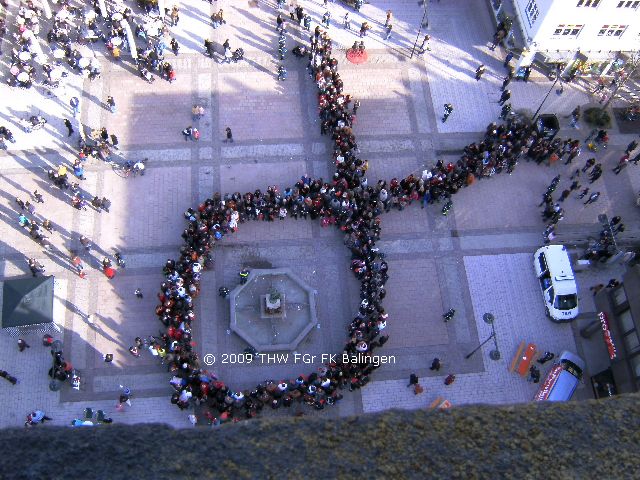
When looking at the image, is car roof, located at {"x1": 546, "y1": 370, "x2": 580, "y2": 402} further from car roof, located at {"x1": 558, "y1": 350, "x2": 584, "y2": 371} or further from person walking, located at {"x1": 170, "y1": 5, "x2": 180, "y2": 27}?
person walking, located at {"x1": 170, "y1": 5, "x2": 180, "y2": 27}

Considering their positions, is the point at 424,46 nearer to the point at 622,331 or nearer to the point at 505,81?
the point at 505,81

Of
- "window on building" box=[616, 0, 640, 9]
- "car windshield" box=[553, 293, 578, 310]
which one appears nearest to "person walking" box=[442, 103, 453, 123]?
"window on building" box=[616, 0, 640, 9]

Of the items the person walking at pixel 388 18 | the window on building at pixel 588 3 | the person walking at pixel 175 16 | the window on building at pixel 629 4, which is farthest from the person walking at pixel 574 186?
the person walking at pixel 175 16

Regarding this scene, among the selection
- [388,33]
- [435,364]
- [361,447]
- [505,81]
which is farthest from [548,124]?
[361,447]

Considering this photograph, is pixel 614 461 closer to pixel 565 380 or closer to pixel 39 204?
pixel 565 380

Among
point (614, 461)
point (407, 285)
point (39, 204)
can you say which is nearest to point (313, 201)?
point (407, 285)
